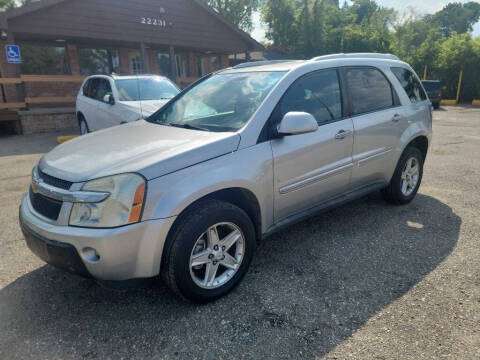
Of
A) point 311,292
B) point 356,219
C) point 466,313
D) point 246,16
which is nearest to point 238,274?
point 311,292

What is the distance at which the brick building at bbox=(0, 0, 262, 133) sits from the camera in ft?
40.4

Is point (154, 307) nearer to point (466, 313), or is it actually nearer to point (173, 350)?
point (173, 350)

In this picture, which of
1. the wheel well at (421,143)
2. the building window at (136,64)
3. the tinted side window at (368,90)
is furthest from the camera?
the building window at (136,64)

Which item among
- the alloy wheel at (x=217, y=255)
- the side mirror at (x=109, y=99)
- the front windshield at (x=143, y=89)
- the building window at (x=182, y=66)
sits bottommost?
the alloy wheel at (x=217, y=255)

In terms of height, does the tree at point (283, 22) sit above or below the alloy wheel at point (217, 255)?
above

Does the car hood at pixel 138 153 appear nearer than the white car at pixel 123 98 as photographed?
Yes

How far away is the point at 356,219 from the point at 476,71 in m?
22.4

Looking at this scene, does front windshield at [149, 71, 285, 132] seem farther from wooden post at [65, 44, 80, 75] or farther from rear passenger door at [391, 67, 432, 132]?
wooden post at [65, 44, 80, 75]

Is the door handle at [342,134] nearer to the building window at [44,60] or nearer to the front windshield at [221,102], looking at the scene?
the front windshield at [221,102]

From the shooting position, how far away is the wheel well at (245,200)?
2.71 metres

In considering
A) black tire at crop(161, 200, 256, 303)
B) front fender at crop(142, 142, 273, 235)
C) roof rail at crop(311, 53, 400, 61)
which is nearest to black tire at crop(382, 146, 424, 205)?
roof rail at crop(311, 53, 400, 61)

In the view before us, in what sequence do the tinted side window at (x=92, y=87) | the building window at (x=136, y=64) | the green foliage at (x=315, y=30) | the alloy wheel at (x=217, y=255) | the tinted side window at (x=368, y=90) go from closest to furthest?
the alloy wheel at (x=217, y=255)
the tinted side window at (x=368, y=90)
the tinted side window at (x=92, y=87)
the building window at (x=136, y=64)
the green foliage at (x=315, y=30)

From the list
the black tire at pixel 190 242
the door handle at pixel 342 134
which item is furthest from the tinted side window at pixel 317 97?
the black tire at pixel 190 242

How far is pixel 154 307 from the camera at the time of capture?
265 cm
